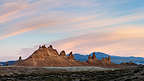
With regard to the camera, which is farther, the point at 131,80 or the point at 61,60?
the point at 61,60

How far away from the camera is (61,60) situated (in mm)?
193750

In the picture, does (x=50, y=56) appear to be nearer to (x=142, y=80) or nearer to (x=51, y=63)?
(x=51, y=63)

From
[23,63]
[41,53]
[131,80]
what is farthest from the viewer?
[41,53]

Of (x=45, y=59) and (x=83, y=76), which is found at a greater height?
(x=45, y=59)

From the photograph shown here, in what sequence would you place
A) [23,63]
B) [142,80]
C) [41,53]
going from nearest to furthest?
[142,80] → [23,63] → [41,53]

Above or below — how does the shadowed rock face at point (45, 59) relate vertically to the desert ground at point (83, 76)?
above

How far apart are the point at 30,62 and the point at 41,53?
53.1 feet

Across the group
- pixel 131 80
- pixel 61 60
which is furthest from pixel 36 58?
pixel 131 80

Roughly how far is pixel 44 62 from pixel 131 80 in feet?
507

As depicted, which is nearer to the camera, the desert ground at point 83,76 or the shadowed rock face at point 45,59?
the desert ground at point 83,76

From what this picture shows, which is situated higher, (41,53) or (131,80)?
(41,53)

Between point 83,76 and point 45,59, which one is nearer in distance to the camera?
point 83,76

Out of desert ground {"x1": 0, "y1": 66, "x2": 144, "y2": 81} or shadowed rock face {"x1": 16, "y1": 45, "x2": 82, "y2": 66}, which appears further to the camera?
shadowed rock face {"x1": 16, "y1": 45, "x2": 82, "y2": 66}

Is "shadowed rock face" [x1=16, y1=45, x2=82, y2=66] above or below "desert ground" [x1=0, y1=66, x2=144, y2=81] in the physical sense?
above
